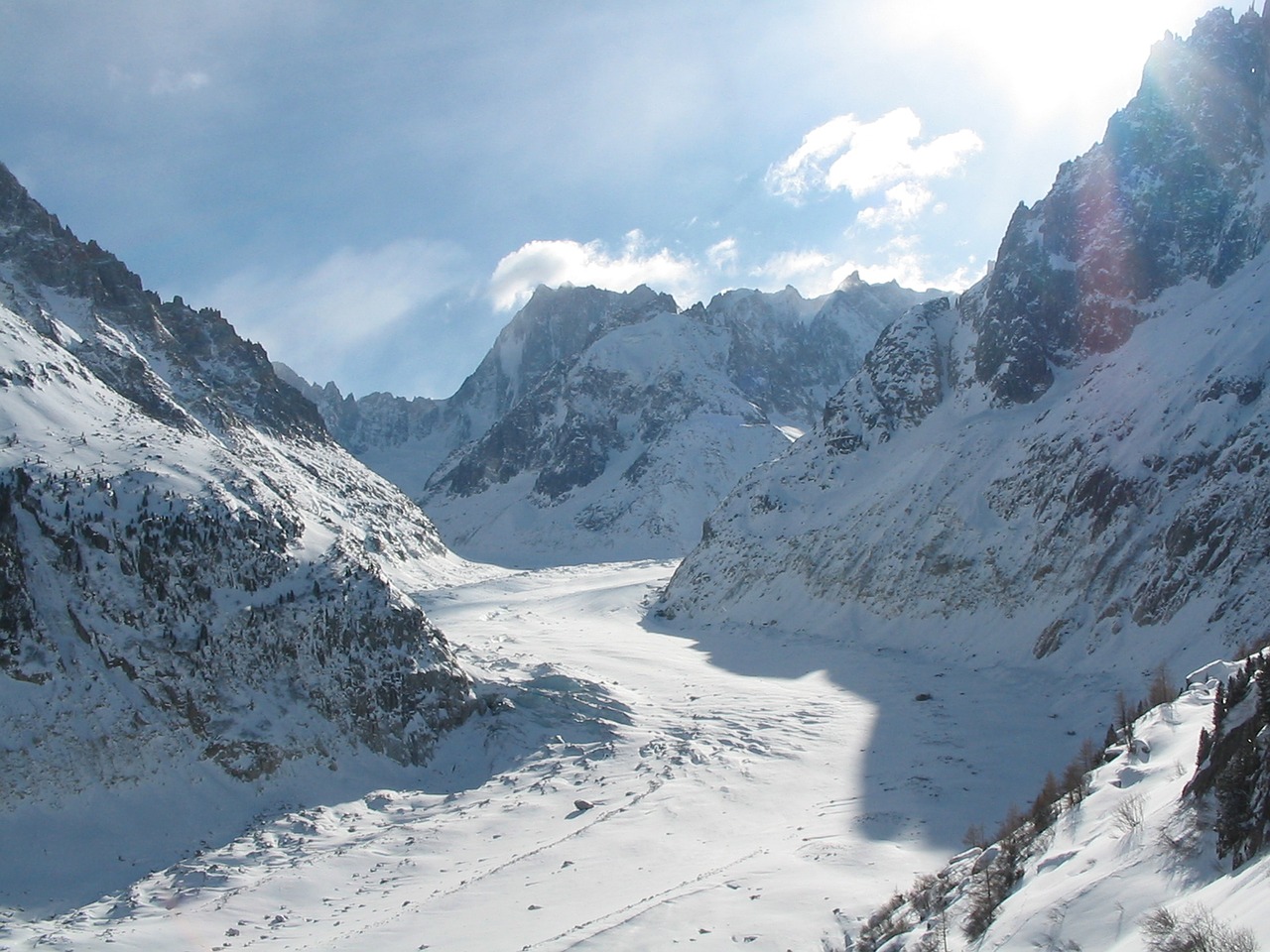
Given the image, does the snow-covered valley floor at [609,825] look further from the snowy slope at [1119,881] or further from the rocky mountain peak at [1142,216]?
the rocky mountain peak at [1142,216]

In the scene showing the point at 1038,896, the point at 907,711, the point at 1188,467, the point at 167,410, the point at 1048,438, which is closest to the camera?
the point at 1038,896

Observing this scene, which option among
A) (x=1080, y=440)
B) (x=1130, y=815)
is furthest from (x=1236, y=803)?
(x=1080, y=440)

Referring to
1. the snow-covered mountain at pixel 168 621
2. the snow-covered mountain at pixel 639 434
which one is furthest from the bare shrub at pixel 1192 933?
the snow-covered mountain at pixel 639 434

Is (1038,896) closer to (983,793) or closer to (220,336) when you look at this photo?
(983,793)

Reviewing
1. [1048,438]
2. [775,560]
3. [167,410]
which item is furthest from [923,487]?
[167,410]

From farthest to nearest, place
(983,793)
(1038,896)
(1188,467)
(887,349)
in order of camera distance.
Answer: (887,349) → (1188,467) → (983,793) → (1038,896)

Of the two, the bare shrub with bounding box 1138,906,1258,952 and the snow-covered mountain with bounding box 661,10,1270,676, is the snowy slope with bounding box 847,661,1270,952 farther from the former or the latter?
the snow-covered mountain with bounding box 661,10,1270,676

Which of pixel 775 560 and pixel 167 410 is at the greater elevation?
pixel 167 410
